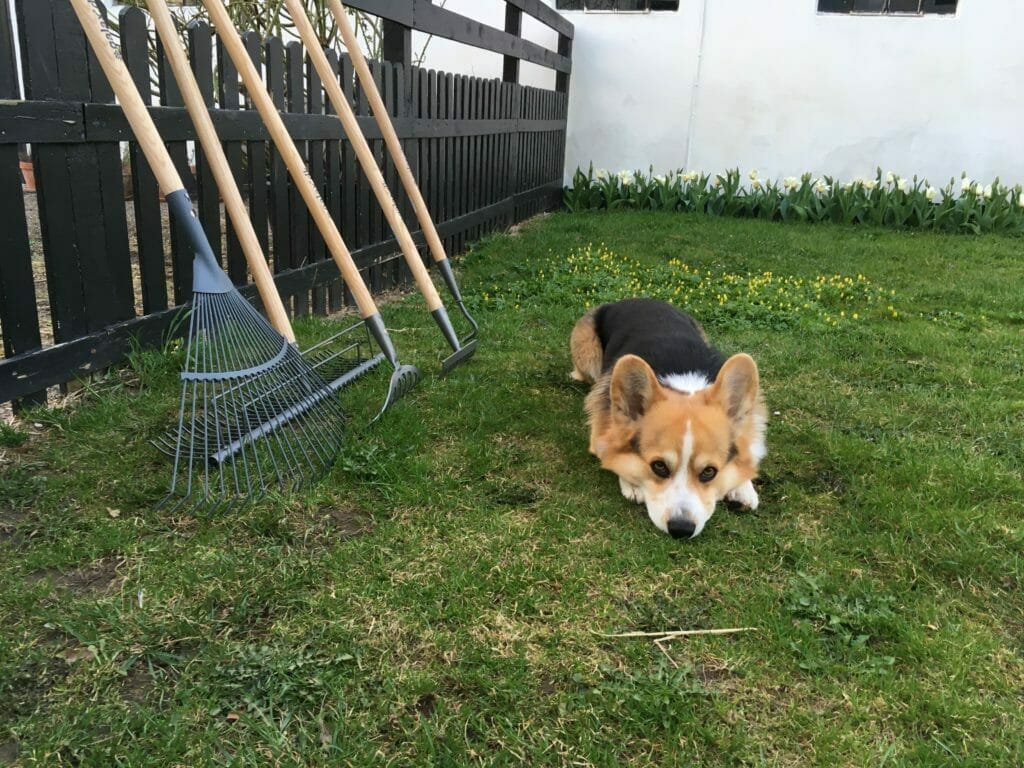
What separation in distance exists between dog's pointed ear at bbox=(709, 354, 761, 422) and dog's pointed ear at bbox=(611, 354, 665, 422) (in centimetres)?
20

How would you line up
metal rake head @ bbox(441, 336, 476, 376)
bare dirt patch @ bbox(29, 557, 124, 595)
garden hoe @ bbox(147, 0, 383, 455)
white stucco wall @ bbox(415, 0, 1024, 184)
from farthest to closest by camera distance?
white stucco wall @ bbox(415, 0, 1024, 184), metal rake head @ bbox(441, 336, 476, 376), garden hoe @ bbox(147, 0, 383, 455), bare dirt patch @ bbox(29, 557, 124, 595)

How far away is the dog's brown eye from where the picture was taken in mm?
2492

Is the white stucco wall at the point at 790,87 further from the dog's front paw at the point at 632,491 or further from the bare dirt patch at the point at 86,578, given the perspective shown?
the bare dirt patch at the point at 86,578

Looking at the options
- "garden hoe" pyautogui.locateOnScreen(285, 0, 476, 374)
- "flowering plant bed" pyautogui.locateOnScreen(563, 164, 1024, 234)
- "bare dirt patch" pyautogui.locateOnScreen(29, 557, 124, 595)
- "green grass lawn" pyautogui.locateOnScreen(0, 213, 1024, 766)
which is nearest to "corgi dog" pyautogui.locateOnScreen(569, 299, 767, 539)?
"green grass lawn" pyautogui.locateOnScreen(0, 213, 1024, 766)

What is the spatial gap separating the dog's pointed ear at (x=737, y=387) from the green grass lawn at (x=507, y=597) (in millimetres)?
387

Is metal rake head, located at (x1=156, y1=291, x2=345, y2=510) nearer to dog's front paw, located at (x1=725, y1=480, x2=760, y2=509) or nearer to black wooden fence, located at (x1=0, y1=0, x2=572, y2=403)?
black wooden fence, located at (x1=0, y1=0, x2=572, y2=403)

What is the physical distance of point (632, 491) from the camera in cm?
274

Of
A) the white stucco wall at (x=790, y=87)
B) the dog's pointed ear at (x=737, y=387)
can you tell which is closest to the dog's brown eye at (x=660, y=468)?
the dog's pointed ear at (x=737, y=387)

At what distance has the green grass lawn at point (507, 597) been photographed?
1701 millimetres

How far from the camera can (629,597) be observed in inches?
87.2

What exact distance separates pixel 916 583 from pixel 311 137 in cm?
385

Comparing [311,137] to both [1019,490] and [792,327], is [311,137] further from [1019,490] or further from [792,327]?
[1019,490]

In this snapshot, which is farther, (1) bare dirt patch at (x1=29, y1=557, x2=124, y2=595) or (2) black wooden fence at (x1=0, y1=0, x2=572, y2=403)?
(2) black wooden fence at (x1=0, y1=0, x2=572, y2=403)

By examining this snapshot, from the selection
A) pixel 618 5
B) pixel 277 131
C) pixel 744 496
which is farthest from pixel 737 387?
pixel 618 5
